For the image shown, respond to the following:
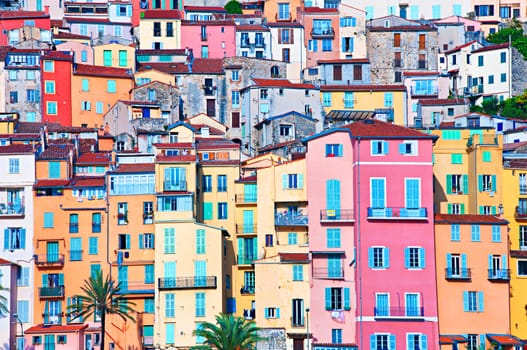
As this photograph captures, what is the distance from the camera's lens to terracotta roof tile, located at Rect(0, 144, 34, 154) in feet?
290

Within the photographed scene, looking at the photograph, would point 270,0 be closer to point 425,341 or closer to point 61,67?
point 61,67

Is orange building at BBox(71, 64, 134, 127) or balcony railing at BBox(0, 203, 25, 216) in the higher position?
orange building at BBox(71, 64, 134, 127)

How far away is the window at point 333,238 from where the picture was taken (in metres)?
81.8

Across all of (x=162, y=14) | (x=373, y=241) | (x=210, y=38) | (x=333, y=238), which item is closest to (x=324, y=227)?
(x=333, y=238)

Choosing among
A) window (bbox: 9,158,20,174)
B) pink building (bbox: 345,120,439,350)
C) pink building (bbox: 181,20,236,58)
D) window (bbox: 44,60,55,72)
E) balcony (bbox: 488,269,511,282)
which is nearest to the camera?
pink building (bbox: 345,120,439,350)

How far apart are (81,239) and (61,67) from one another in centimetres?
2762

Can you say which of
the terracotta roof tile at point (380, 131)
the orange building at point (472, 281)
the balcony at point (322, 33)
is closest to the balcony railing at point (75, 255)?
the terracotta roof tile at point (380, 131)

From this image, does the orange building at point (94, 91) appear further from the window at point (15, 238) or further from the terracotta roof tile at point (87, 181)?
the window at point (15, 238)

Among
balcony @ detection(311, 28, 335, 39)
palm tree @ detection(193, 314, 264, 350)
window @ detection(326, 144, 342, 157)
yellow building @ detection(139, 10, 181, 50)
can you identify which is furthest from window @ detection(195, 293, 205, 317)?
balcony @ detection(311, 28, 335, 39)

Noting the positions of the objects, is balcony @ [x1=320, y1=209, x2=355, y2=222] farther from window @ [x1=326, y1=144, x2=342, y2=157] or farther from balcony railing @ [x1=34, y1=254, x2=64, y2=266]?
balcony railing @ [x1=34, y1=254, x2=64, y2=266]

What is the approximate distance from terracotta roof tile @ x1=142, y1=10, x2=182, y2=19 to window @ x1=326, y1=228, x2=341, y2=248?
48.0 metres

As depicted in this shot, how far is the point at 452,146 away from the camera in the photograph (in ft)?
293

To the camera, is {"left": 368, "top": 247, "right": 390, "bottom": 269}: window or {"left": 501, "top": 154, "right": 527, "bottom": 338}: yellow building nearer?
{"left": 368, "top": 247, "right": 390, "bottom": 269}: window

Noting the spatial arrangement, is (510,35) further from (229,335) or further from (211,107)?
(229,335)
